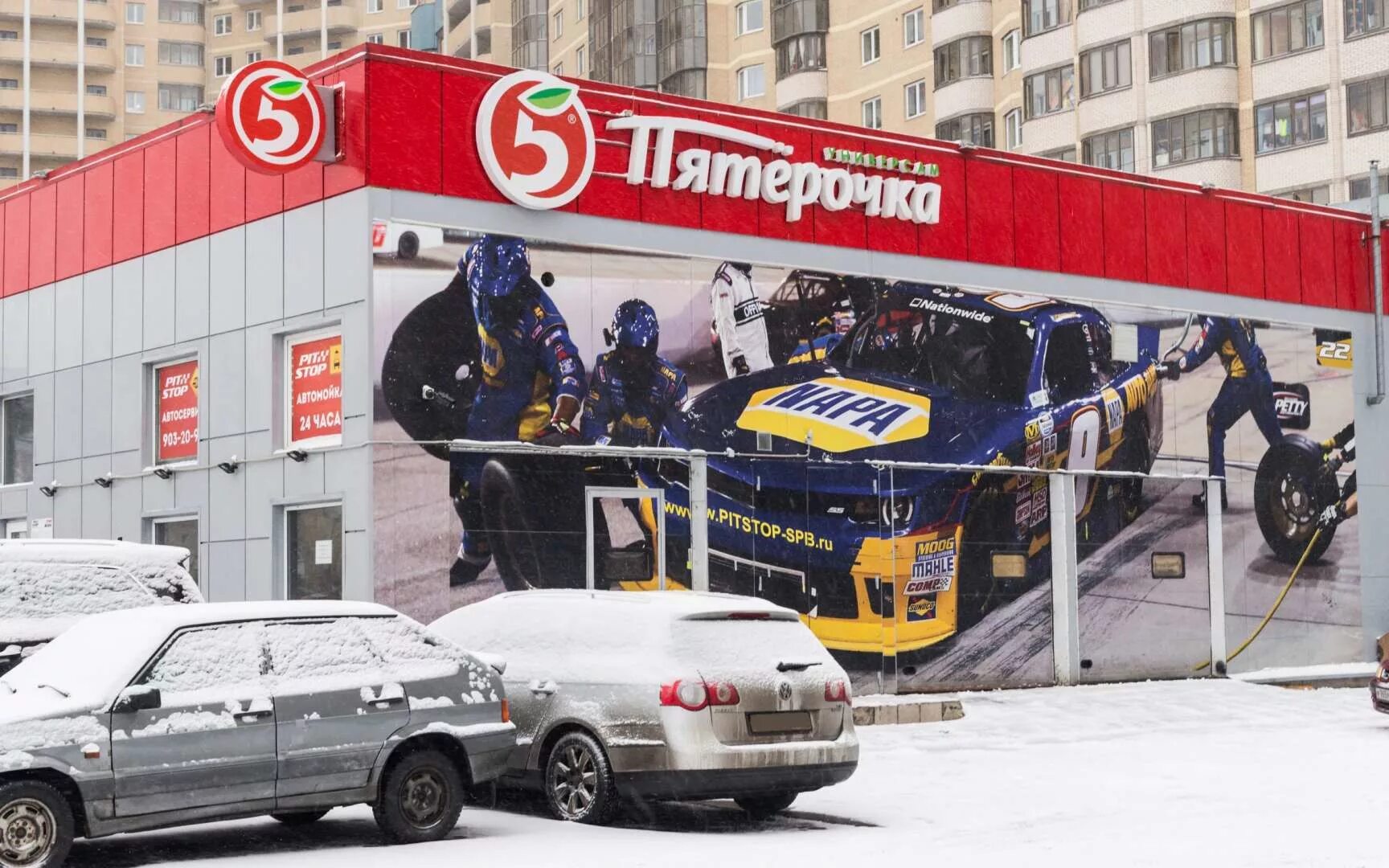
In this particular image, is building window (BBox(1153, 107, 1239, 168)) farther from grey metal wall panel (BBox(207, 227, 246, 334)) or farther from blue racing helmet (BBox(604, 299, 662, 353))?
grey metal wall panel (BBox(207, 227, 246, 334))

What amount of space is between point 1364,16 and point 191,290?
135 feet

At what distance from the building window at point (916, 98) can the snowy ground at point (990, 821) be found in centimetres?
4918

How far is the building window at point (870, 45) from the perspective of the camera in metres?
67.1

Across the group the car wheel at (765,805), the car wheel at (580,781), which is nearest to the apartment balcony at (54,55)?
the car wheel at (580,781)

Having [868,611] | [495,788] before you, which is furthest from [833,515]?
[495,788]

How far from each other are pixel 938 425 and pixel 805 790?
439 inches

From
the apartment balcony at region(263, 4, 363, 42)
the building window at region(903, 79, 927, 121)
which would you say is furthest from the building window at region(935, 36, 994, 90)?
the apartment balcony at region(263, 4, 363, 42)

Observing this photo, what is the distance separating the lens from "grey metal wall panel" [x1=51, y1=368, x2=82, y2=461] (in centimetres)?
2272

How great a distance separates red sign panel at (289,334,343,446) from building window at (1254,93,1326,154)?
40.8m

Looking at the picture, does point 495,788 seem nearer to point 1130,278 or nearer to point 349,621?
point 349,621

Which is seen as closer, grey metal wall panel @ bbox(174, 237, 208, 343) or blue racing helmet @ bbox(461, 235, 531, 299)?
blue racing helmet @ bbox(461, 235, 531, 299)

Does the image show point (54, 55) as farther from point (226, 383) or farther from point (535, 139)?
point (535, 139)

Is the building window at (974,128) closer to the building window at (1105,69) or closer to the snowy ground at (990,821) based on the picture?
the building window at (1105,69)

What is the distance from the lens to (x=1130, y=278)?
82.0ft
